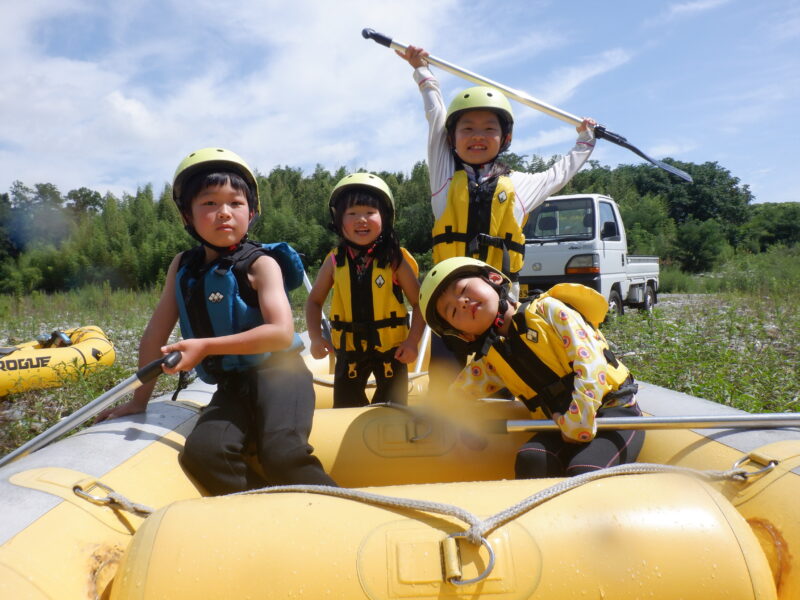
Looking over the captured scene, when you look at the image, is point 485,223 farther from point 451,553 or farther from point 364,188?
point 451,553

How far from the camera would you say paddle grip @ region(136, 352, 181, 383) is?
184cm

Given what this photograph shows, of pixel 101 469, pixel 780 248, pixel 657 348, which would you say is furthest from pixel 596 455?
pixel 780 248

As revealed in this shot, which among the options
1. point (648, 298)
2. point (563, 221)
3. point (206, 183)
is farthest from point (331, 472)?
point (648, 298)

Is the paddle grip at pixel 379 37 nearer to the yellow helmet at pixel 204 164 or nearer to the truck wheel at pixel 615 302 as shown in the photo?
the yellow helmet at pixel 204 164

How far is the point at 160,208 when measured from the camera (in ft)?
93.9

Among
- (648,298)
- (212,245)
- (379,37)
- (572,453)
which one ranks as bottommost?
(648,298)

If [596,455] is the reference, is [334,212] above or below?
above

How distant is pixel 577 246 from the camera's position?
774 centimetres

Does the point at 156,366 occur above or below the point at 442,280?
below

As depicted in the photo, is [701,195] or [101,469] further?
[701,195]

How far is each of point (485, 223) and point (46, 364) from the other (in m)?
4.81

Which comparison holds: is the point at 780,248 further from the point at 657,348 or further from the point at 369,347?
the point at 369,347

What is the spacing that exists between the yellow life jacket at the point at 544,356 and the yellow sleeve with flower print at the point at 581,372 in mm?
37

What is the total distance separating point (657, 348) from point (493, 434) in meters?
3.74
